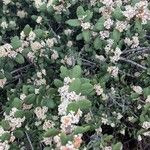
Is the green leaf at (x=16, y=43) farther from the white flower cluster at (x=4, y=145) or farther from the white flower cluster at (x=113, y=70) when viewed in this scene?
the white flower cluster at (x=4, y=145)

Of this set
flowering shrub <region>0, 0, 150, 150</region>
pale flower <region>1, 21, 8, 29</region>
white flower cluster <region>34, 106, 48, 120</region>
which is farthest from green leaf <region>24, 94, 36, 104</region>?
pale flower <region>1, 21, 8, 29</region>

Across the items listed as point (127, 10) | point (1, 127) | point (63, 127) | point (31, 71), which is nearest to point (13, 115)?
point (1, 127)

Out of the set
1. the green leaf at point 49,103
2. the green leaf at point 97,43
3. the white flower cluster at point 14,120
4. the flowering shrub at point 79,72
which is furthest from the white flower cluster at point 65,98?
the green leaf at point 97,43

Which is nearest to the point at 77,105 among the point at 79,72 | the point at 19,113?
the point at 79,72

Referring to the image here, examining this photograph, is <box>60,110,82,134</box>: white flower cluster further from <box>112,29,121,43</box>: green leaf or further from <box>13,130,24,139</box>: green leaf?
<box>112,29,121,43</box>: green leaf

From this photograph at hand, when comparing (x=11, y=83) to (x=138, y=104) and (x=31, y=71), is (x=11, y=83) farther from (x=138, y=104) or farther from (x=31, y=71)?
(x=138, y=104)

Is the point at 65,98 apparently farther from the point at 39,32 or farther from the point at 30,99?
the point at 39,32

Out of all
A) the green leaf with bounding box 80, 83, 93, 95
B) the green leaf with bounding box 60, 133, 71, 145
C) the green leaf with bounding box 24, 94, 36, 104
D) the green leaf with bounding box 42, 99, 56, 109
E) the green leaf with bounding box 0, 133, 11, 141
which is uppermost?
the green leaf with bounding box 80, 83, 93, 95

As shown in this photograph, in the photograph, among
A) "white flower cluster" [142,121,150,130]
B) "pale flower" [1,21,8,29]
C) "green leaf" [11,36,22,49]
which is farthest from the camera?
"pale flower" [1,21,8,29]

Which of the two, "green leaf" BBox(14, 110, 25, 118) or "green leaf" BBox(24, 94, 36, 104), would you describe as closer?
"green leaf" BBox(14, 110, 25, 118)
